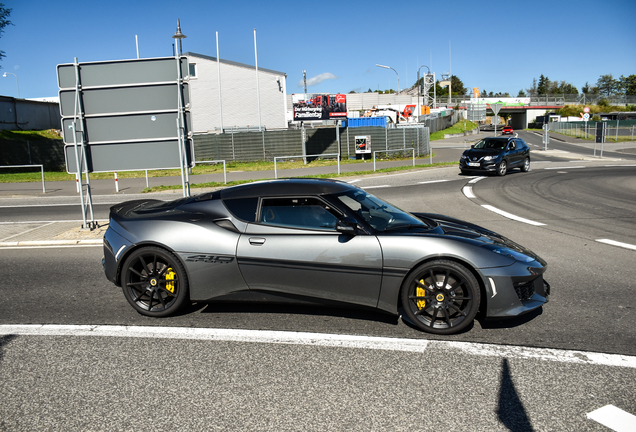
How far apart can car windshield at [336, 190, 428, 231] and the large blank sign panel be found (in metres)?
6.06

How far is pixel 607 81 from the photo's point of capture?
6585 inches

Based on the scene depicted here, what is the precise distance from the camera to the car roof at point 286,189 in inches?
196

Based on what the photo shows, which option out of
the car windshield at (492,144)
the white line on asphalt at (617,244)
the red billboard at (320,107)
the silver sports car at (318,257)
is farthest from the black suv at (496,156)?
the red billboard at (320,107)

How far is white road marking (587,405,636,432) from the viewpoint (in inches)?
118

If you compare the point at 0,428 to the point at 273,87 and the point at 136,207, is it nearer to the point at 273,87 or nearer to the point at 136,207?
the point at 136,207

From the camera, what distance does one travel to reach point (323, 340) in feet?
14.6

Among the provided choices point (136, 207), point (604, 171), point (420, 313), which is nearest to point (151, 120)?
point (136, 207)

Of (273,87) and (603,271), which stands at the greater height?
(273,87)

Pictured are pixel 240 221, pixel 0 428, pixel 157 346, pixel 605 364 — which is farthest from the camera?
pixel 240 221

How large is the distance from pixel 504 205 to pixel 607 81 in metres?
184

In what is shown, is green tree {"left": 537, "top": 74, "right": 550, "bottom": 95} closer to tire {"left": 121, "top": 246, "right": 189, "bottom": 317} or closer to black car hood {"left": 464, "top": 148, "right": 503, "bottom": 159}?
black car hood {"left": 464, "top": 148, "right": 503, "bottom": 159}

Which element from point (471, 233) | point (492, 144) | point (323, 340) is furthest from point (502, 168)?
point (323, 340)

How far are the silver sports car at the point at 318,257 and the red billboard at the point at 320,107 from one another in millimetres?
34323

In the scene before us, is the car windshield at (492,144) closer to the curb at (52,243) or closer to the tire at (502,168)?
the tire at (502,168)
